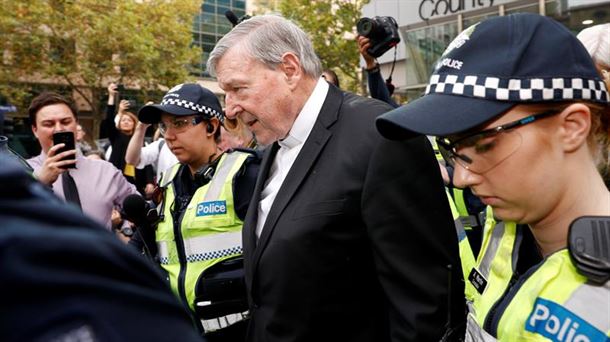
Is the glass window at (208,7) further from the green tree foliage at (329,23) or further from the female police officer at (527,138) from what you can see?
the female police officer at (527,138)

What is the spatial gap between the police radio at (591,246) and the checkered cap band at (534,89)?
275 mm

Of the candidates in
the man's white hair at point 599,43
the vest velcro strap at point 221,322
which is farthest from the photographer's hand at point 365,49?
the vest velcro strap at point 221,322

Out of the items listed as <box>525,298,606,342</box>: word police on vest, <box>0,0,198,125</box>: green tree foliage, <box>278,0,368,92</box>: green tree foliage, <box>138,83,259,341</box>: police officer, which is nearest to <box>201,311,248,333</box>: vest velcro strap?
<box>138,83,259,341</box>: police officer

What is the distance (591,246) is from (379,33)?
253 cm

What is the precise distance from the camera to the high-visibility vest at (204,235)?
9.09 feet

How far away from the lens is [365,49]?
3.54 meters

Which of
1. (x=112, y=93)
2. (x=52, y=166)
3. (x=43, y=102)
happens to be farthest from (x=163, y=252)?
(x=112, y=93)

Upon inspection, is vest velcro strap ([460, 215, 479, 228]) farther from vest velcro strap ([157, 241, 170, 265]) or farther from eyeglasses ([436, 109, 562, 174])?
eyeglasses ([436, 109, 562, 174])

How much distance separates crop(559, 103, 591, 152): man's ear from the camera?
49.1 inches

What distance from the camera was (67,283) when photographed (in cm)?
51

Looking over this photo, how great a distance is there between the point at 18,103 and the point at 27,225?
2258cm

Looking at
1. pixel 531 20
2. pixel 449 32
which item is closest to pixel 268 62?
pixel 531 20

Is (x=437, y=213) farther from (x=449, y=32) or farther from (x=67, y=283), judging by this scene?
(x=449, y=32)

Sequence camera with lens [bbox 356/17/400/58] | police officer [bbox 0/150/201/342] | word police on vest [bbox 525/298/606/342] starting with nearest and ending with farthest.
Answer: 1. police officer [bbox 0/150/201/342]
2. word police on vest [bbox 525/298/606/342]
3. camera with lens [bbox 356/17/400/58]
